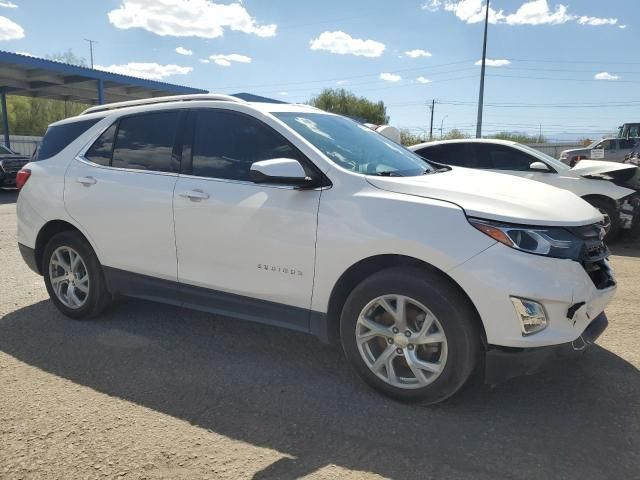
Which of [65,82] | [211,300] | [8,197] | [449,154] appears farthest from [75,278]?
[65,82]

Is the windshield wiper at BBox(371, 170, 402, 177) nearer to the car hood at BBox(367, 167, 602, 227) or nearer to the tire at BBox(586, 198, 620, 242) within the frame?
the car hood at BBox(367, 167, 602, 227)

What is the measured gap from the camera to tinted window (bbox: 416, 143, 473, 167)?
8.35 metres

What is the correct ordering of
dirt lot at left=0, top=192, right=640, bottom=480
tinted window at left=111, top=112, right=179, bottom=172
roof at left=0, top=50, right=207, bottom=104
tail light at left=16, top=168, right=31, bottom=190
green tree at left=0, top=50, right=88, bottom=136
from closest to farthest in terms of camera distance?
1. dirt lot at left=0, top=192, right=640, bottom=480
2. tinted window at left=111, top=112, right=179, bottom=172
3. tail light at left=16, top=168, right=31, bottom=190
4. roof at left=0, top=50, right=207, bottom=104
5. green tree at left=0, top=50, right=88, bottom=136

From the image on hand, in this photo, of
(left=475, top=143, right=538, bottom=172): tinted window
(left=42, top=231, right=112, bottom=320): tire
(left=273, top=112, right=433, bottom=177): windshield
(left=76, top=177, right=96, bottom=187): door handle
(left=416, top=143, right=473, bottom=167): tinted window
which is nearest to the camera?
(left=273, top=112, right=433, bottom=177): windshield

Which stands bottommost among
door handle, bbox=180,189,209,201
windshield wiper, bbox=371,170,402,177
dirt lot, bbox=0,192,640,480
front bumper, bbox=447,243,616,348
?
dirt lot, bbox=0,192,640,480

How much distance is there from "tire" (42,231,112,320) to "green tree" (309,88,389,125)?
189 feet

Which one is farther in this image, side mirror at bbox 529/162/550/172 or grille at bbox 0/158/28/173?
grille at bbox 0/158/28/173

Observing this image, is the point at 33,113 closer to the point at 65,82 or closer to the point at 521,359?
the point at 65,82

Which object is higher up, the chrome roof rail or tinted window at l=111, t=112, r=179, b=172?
the chrome roof rail

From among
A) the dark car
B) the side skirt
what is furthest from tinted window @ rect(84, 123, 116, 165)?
the dark car

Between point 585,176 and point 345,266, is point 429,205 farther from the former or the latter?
point 585,176

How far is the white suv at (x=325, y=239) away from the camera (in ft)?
9.35

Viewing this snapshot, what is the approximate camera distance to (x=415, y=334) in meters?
3.08

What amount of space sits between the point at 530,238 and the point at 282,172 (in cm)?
144
